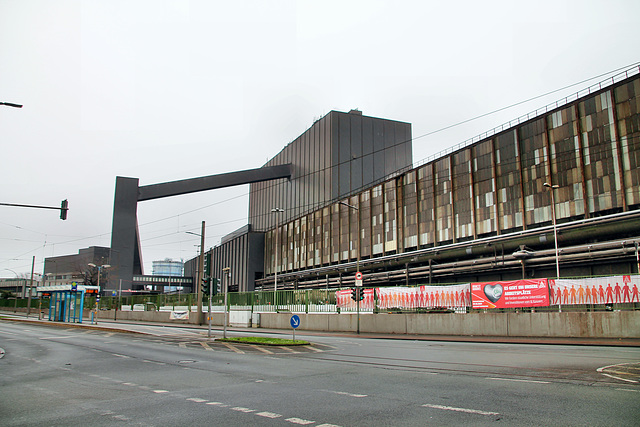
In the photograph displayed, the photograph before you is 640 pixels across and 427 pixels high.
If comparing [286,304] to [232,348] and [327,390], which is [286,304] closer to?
[232,348]

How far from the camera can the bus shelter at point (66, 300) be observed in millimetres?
45781

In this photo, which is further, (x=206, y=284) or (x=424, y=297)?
(x=424, y=297)

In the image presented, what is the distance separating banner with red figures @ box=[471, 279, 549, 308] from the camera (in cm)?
2516

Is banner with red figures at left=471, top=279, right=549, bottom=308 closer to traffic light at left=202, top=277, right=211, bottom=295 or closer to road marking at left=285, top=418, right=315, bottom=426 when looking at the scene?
traffic light at left=202, top=277, right=211, bottom=295

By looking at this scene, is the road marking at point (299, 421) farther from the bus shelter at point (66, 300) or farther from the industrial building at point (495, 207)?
the bus shelter at point (66, 300)

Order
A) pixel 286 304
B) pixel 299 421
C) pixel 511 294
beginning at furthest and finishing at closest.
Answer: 1. pixel 286 304
2. pixel 511 294
3. pixel 299 421

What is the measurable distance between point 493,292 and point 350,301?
10632mm

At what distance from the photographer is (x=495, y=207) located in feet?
150

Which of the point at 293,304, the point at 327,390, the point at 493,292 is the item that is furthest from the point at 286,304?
the point at 327,390

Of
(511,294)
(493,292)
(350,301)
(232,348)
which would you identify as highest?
(493,292)

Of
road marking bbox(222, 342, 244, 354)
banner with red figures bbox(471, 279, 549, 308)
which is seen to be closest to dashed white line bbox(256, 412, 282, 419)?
road marking bbox(222, 342, 244, 354)

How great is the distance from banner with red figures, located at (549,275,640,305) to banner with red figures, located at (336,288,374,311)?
1187cm

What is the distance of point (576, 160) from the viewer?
1545 inches

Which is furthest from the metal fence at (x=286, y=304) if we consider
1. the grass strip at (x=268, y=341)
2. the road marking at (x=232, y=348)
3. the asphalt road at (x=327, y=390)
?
the road marking at (x=232, y=348)
